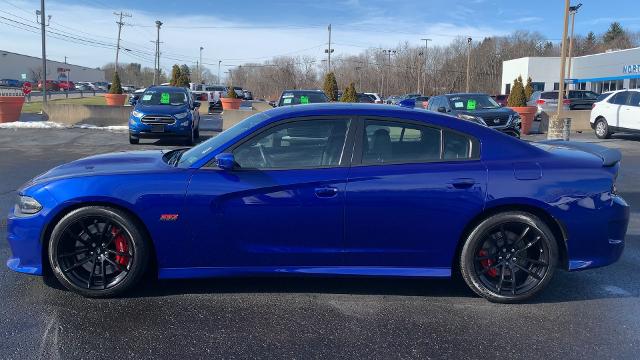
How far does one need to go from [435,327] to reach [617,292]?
5.95ft

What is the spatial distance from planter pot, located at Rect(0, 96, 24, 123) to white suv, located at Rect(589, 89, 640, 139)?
70.1 ft

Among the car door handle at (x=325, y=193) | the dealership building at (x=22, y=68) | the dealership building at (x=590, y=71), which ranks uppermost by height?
the dealership building at (x=22, y=68)

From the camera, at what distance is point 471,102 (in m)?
15.8

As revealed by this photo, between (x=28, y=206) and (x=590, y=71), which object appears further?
(x=590, y=71)

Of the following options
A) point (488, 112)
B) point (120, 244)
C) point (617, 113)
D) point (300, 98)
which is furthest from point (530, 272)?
point (617, 113)

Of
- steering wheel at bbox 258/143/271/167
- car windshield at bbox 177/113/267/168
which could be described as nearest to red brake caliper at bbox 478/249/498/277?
steering wheel at bbox 258/143/271/167

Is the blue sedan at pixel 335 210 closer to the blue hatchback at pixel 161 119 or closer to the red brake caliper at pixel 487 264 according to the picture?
the red brake caliper at pixel 487 264

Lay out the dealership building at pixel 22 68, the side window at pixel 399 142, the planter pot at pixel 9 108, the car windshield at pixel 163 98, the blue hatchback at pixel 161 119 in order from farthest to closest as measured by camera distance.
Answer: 1. the dealership building at pixel 22 68
2. the planter pot at pixel 9 108
3. the car windshield at pixel 163 98
4. the blue hatchback at pixel 161 119
5. the side window at pixel 399 142

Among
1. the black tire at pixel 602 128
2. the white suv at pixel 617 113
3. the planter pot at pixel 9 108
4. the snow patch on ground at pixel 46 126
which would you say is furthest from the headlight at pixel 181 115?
the black tire at pixel 602 128

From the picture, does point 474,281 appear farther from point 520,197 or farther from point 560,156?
point 560,156

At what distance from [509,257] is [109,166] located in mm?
3288

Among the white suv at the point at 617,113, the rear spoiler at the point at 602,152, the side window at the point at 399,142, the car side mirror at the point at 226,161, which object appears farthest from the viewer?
the white suv at the point at 617,113

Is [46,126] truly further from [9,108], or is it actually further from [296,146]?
[296,146]

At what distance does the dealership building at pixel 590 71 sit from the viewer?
43.9m
